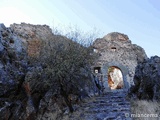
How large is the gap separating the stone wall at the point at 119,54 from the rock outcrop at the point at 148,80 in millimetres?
5976

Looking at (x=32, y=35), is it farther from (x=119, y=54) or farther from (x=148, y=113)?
(x=119, y=54)

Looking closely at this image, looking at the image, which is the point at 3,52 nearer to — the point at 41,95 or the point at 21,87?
the point at 21,87

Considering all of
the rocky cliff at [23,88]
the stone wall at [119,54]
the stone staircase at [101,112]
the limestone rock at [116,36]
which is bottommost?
the stone staircase at [101,112]

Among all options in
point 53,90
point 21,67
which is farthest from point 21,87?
point 53,90

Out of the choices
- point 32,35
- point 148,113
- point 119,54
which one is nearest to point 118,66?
point 119,54

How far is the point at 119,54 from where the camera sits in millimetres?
16797

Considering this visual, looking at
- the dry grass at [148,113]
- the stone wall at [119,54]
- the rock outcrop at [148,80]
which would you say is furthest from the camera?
the stone wall at [119,54]

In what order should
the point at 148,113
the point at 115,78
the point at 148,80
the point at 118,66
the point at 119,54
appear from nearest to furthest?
the point at 148,113, the point at 148,80, the point at 118,66, the point at 119,54, the point at 115,78

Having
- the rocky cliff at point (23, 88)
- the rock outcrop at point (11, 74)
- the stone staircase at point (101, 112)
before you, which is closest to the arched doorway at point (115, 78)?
the stone staircase at point (101, 112)

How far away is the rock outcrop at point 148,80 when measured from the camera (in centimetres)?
695

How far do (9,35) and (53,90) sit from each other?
3669 mm

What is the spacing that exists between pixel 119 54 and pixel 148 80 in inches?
370

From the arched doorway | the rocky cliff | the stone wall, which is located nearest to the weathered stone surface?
the rocky cliff

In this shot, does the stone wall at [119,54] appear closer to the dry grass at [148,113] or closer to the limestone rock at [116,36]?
the limestone rock at [116,36]
